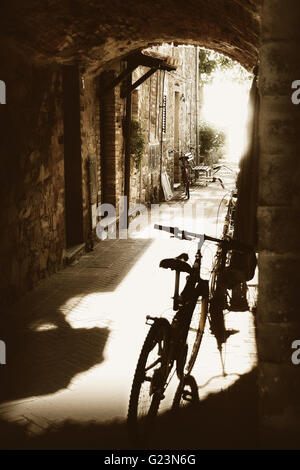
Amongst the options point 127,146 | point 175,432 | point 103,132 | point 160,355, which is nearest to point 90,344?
point 175,432

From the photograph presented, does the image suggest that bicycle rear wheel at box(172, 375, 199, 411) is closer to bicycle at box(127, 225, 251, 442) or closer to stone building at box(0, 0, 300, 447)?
bicycle at box(127, 225, 251, 442)

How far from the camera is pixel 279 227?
11.2 ft

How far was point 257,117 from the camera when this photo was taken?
149 inches

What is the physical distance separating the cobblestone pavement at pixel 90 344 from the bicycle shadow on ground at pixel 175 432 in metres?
0.11

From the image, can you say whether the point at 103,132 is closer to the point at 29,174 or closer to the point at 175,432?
the point at 29,174

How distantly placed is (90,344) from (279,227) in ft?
8.41

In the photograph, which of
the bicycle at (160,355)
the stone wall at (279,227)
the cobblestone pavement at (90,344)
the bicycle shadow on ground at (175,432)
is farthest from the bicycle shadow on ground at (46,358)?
the stone wall at (279,227)

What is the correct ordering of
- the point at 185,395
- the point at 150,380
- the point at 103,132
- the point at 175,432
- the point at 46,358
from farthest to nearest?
the point at 103,132, the point at 46,358, the point at 185,395, the point at 175,432, the point at 150,380

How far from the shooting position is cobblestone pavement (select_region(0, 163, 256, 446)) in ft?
13.3

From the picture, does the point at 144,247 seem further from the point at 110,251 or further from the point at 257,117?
the point at 257,117

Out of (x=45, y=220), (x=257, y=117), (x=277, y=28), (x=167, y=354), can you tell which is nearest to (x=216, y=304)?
(x=167, y=354)

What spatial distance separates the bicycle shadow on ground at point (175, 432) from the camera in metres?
3.46

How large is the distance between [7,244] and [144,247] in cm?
375

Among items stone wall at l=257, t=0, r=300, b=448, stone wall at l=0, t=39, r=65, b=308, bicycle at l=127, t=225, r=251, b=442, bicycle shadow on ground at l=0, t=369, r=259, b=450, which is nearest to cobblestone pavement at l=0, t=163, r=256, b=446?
bicycle shadow on ground at l=0, t=369, r=259, b=450
